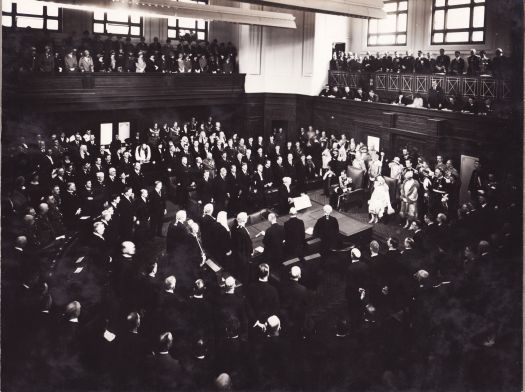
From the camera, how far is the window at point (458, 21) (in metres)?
14.0

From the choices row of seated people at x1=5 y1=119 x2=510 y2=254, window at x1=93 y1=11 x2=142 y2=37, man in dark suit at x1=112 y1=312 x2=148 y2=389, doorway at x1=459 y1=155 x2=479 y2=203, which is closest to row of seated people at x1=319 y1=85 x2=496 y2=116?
doorway at x1=459 y1=155 x2=479 y2=203

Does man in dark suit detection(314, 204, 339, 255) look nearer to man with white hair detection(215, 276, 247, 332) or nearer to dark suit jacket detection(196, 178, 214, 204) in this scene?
man with white hair detection(215, 276, 247, 332)

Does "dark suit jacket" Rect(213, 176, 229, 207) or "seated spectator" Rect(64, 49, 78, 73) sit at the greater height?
"seated spectator" Rect(64, 49, 78, 73)

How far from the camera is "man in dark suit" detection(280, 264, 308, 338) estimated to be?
6625 millimetres

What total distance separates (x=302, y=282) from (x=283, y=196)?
3675 millimetres

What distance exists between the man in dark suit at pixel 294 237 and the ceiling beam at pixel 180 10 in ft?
21.0

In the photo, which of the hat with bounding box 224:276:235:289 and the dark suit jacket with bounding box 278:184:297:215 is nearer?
the hat with bounding box 224:276:235:289

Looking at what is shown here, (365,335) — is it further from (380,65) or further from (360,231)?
(380,65)

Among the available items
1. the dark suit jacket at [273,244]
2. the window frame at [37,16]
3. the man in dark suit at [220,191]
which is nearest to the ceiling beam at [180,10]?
the window frame at [37,16]

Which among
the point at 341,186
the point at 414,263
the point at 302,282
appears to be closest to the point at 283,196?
the point at 341,186

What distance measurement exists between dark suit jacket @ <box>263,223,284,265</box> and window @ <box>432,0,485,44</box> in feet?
31.9

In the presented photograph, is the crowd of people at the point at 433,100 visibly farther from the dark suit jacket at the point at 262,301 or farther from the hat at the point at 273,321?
the hat at the point at 273,321

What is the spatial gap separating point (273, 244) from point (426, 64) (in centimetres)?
892

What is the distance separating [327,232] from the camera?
8961mm
